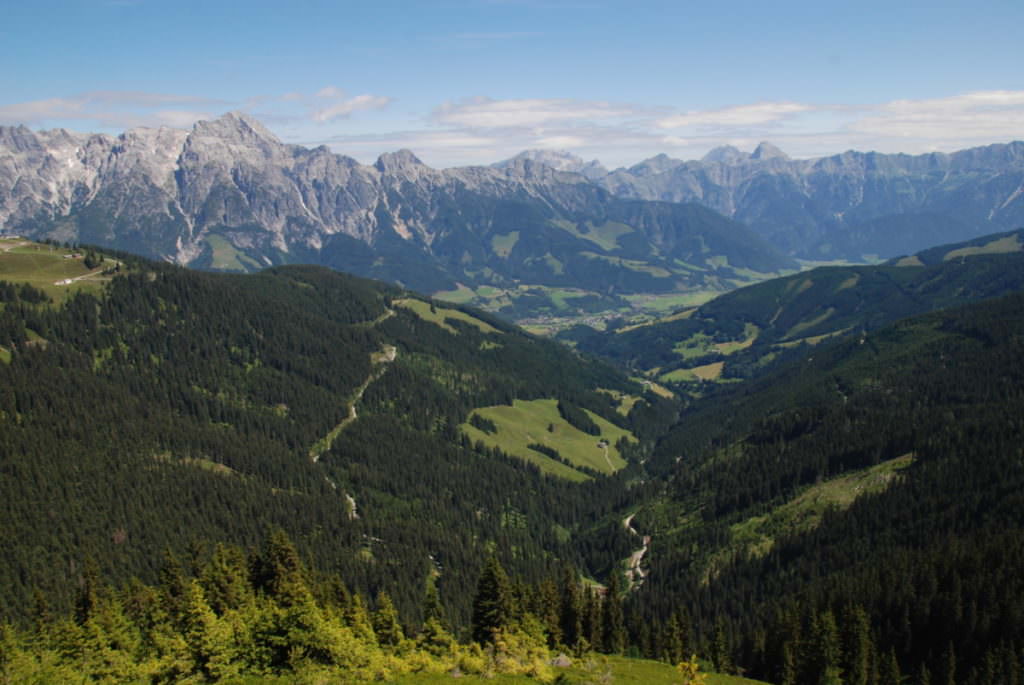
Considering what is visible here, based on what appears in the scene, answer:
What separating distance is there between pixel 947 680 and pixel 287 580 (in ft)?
269

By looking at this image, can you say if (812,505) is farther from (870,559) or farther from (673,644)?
(673,644)

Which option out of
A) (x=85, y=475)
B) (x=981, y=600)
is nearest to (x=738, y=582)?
(x=981, y=600)

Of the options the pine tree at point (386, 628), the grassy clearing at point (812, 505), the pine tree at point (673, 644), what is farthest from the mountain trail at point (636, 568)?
the pine tree at point (386, 628)

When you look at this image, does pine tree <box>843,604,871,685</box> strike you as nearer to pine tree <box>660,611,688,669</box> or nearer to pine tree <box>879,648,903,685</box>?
pine tree <box>879,648,903,685</box>

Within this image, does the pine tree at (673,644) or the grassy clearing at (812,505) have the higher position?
the pine tree at (673,644)

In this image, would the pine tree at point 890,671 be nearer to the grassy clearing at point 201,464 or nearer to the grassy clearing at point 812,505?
the grassy clearing at point 812,505

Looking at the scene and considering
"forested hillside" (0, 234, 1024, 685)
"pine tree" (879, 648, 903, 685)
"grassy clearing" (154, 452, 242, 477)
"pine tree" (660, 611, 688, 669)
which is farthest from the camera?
"grassy clearing" (154, 452, 242, 477)

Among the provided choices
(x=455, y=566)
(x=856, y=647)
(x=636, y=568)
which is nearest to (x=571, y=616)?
(x=856, y=647)

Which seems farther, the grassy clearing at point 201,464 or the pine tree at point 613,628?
the grassy clearing at point 201,464

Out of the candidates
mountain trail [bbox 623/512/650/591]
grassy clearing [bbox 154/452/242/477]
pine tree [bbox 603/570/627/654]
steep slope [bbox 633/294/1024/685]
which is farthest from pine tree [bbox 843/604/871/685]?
grassy clearing [bbox 154/452/242/477]

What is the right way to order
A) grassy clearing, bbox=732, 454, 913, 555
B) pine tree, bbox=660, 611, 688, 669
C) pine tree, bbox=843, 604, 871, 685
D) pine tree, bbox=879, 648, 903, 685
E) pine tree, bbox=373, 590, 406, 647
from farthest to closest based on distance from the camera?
grassy clearing, bbox=732, 454, 913, 555 → pine tree, bbox=660, 611, 688, 669 → pine tree, bbox=843, 604, 871, 685 → pine tree, bbox=879, 648, 903, 685 → pine tree, bbox=373, 590, 406, 647

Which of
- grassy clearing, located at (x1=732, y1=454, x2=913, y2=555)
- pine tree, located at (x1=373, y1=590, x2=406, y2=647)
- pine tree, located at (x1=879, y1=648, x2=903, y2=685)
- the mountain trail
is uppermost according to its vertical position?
pine tree, located at (x1=373, y1=590, x2=406, y2=647)

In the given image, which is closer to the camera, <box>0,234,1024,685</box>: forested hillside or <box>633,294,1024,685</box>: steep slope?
<box>0,234,1024,685</box>: forested hillside

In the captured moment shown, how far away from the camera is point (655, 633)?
353ft
